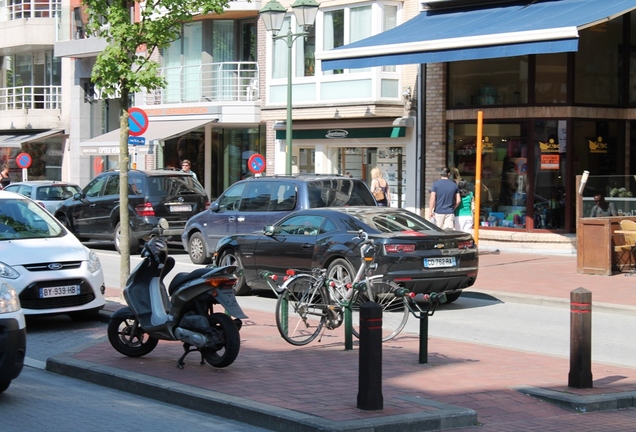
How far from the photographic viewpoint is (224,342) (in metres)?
8.86

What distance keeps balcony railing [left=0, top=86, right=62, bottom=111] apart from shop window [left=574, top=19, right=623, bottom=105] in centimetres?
2507

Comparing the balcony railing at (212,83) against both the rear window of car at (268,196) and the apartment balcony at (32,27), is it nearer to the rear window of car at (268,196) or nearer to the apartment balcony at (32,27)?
the apartment balcony at (32,27)

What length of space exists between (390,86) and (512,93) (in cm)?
365

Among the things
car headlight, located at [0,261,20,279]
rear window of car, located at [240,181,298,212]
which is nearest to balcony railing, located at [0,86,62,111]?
rear window of car, located at [240,181,298,212]

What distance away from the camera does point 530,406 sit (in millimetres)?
7855

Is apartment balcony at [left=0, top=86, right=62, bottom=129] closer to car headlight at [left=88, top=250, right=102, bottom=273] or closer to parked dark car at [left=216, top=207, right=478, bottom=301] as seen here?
parked dark car at [left=216, top=207, right=478, bottom=301]

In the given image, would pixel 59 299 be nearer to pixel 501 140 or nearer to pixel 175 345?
pixel 175 345

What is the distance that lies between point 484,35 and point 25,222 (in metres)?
10.6

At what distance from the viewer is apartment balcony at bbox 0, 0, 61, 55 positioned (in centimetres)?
4088

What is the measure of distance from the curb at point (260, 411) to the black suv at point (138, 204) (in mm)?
12490

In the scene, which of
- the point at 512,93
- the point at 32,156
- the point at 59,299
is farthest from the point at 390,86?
the point at 32,156

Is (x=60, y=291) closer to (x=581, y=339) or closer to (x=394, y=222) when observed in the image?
(x=394, y=222)

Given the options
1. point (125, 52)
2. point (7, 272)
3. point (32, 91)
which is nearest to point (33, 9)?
point (32, 91)

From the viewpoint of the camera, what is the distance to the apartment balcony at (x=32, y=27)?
40875 millimetres
